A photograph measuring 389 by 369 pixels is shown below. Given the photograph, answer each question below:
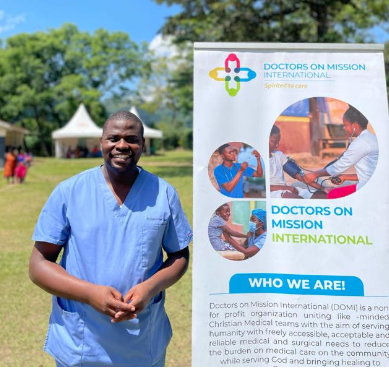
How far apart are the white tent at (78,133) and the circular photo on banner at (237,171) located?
103 ft

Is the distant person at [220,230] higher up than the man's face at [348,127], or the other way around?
the man's face at [348,127]

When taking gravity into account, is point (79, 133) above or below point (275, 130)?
above

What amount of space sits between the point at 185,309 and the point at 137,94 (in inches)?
1842

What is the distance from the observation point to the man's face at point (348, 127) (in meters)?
2.14

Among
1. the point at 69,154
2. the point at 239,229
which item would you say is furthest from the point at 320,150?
the point at 69,154

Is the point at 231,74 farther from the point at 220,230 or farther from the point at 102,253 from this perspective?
the point at 102,253

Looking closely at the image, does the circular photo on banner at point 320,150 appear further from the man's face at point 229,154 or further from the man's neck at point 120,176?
the man's neck at point 120,176

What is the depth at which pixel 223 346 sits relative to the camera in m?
2.09

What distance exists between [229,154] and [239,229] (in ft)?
1.13

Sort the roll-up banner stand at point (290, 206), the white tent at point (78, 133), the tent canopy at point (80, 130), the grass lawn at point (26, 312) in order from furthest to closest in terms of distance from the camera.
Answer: the white tent at point (78, 133) < the tent canopy at point (80, 130) < the grass lawn at point (26, 312) < the roll-up banner stand at point (290, 206)

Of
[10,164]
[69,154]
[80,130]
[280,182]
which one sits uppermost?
[80,130]

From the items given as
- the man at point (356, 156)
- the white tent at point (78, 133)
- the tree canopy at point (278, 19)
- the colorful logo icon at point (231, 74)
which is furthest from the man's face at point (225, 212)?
the white tent at point (78, 133)

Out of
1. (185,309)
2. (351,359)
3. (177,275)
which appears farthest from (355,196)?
(185,309)

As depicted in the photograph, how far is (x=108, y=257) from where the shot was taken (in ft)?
6.07
